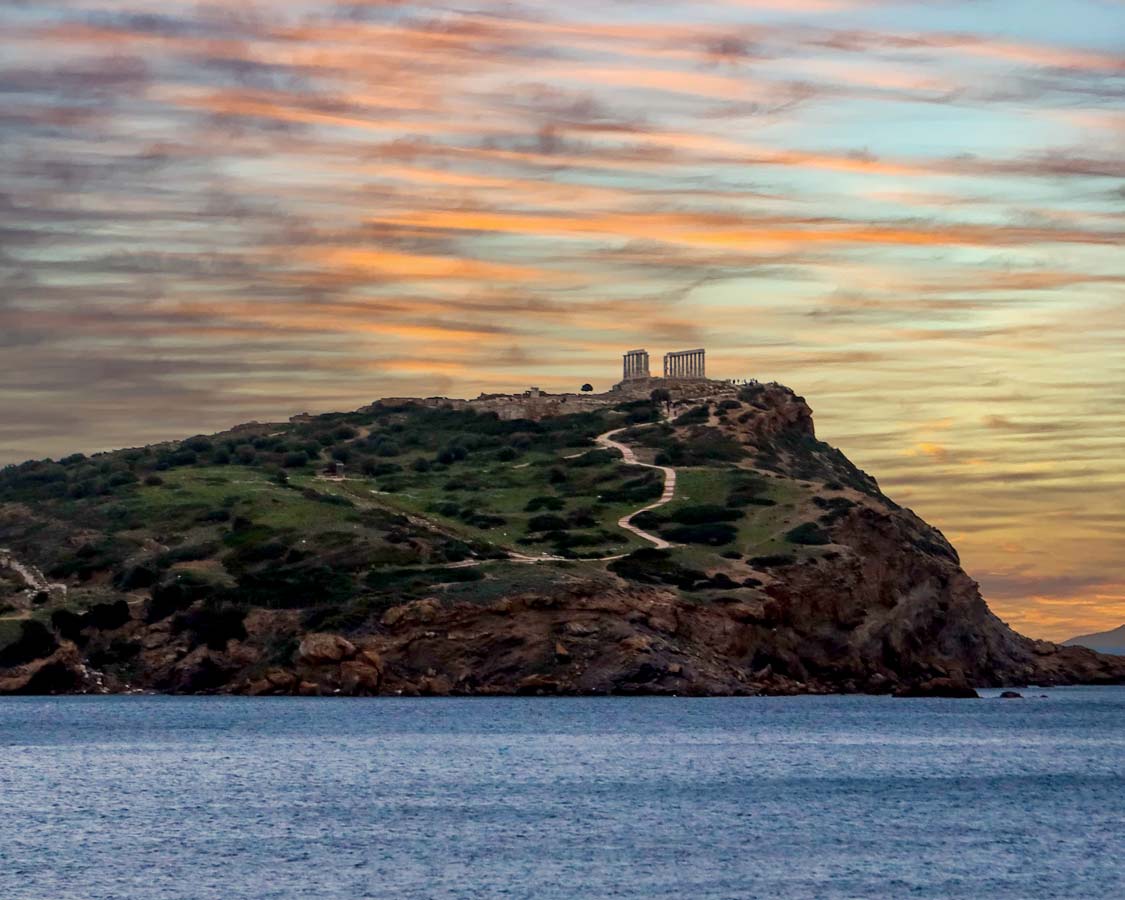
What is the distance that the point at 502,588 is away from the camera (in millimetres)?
132250

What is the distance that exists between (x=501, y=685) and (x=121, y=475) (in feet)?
245

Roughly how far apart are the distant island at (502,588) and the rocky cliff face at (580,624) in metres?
0.21

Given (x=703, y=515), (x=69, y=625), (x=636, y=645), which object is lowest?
(x=636, y=645)

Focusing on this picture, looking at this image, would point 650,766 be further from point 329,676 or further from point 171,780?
point 329,676

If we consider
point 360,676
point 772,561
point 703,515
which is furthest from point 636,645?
point 703,515

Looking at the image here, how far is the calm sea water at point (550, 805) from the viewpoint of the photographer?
4778 centimetres

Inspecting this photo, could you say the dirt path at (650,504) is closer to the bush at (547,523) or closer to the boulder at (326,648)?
the bush at (547,523)

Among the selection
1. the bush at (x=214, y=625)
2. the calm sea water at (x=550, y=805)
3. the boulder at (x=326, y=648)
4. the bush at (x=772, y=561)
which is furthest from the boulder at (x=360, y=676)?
the bush at (x=772, y=561)

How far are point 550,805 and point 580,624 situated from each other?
6453cm

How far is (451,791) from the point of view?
69500 mm

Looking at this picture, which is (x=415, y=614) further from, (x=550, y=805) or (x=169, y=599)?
(x=550, y=805)

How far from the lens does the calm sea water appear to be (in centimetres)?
4778

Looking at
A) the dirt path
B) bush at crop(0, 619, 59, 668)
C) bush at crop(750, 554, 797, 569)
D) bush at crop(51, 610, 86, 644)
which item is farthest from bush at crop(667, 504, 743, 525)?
bush at crop(0, 619, 59, 668)

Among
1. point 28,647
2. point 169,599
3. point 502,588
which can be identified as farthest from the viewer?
point 169,599
